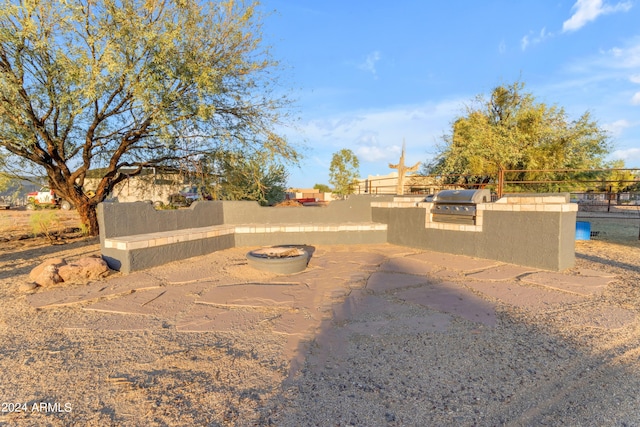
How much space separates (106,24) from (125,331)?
689cm

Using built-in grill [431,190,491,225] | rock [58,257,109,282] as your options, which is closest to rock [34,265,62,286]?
rock [58,257,109,282]

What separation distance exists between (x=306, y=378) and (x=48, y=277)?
4.58 meters

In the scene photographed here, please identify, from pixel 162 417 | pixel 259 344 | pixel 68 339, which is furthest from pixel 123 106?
pixel 162 417

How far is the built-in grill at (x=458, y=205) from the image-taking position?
6602 mm

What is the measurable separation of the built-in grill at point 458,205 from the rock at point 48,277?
7050 mm

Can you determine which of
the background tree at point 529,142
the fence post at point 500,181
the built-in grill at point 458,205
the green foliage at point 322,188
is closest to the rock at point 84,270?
the built-in grill at point 458,205

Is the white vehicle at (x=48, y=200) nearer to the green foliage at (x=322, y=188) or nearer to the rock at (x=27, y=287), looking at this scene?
the rock at (x=27, y=287)

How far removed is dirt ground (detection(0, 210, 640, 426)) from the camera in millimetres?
2049

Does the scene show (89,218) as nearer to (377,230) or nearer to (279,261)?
(279,261)

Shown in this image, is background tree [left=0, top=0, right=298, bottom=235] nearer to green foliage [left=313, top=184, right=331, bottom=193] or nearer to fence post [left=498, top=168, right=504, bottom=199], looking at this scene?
fence post [left=498, top=168, right=504, bottom=199]

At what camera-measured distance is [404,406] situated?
7.03 ft

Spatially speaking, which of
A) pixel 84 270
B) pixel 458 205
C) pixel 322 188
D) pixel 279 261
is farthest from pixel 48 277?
pixel 322 188

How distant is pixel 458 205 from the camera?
6.86m

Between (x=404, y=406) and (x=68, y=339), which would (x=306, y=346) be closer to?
(x=404, y=406)
